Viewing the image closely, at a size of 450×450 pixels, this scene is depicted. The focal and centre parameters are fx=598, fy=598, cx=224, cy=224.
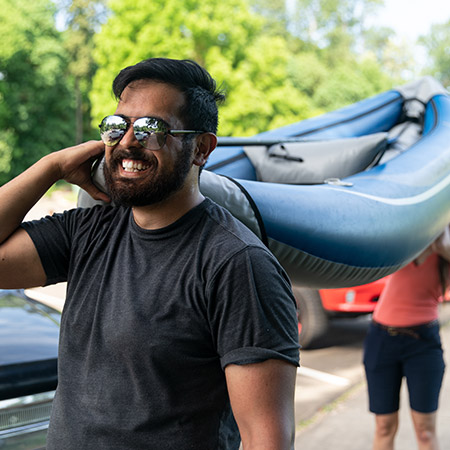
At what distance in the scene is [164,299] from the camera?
1442 millimetres

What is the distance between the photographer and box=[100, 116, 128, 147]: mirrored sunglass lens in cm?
161

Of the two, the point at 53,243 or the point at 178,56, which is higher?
the point at 178,56

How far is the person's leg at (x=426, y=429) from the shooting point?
3436mm

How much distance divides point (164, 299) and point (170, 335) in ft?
0.29

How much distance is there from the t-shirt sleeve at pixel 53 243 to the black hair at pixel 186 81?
424 millimetres

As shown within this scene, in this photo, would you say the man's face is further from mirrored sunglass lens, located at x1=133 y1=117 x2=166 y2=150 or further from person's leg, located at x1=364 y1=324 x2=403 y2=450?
person's leg, located at x1=364 y1=324 x2=403 y2=450

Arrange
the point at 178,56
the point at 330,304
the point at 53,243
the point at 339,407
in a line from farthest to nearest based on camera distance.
Answer: the point at 178,56, the point at 330,304, the point at 339,407, the point at 53,243

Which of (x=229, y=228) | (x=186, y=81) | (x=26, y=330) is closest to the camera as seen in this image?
(x=229, y=228)

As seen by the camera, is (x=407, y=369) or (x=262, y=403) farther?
(x=407, y=369)

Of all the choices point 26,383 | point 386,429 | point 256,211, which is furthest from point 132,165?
point 386,429

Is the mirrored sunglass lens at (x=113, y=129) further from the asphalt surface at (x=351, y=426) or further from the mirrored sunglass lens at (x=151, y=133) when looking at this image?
the asphalt surface at (x=351, y=426)

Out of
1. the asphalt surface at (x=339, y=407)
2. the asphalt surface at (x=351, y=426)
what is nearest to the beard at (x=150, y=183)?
the asphalt surface at (x=339, y=407)

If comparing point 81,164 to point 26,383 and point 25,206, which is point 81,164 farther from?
point 26,383

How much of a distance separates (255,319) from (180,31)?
73.0 feet
